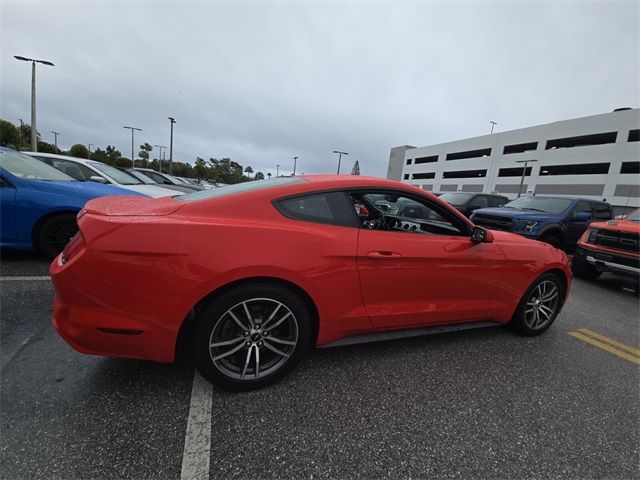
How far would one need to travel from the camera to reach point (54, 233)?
392 centimetres

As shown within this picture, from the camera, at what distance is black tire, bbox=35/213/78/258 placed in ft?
12.7

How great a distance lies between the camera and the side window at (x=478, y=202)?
11.2 metres

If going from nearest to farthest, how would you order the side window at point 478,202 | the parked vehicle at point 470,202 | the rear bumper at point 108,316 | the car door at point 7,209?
the rear bumper at point 108,316
the car door at point 7,209
the parked vehicle at point 470,202
the side window at point 478,202

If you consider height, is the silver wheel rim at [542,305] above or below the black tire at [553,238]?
below

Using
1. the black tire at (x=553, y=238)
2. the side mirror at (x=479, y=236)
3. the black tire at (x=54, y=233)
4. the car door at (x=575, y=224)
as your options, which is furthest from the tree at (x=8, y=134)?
the car door at (x=575, y=224)

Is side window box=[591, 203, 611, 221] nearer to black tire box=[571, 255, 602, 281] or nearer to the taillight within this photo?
black tire box=[571, 255, 602, 281]

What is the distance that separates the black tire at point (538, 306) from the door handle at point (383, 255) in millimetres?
1744

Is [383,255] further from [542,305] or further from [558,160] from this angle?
[558,160]

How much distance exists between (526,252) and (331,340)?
213 cm

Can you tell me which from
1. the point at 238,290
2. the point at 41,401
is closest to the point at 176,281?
the point at 238,290

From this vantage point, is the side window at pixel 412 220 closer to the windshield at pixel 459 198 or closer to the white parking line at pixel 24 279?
the white parking line at pixel 24 279

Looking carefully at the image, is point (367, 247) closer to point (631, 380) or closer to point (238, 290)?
point (238, 290)

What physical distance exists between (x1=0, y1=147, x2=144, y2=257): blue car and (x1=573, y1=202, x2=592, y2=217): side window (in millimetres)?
9809

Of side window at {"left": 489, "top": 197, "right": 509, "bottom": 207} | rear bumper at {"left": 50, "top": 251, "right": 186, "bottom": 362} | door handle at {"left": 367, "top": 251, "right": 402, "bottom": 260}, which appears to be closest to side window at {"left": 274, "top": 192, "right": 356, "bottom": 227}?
door handle at {"left": 367, "top": 251, "right": 402, "bottom": 260}
